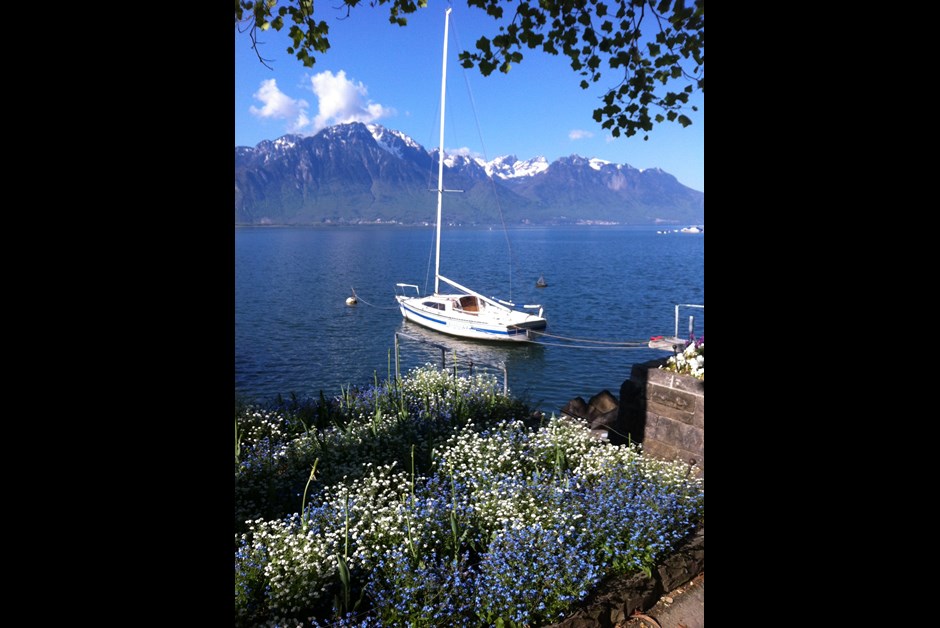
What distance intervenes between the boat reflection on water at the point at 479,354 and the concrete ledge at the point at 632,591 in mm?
21142

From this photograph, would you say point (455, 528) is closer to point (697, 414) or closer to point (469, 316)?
point (697, 414)

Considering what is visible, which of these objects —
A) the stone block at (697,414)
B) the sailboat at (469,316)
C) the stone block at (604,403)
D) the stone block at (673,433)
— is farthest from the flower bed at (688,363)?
the sailboat at (469,316)

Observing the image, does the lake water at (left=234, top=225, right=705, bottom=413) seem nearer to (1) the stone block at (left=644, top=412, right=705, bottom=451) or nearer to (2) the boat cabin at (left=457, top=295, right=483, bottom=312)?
(2) the boat cabin at (left=457, top=295, right=483, bottom=312)

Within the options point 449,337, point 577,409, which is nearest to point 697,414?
point 577,409

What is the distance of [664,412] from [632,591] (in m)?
3.31

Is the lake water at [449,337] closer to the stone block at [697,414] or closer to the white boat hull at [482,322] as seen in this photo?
the white boat hull at [482,322]

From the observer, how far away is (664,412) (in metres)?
7.39

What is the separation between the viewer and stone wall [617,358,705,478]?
23.1 feet
